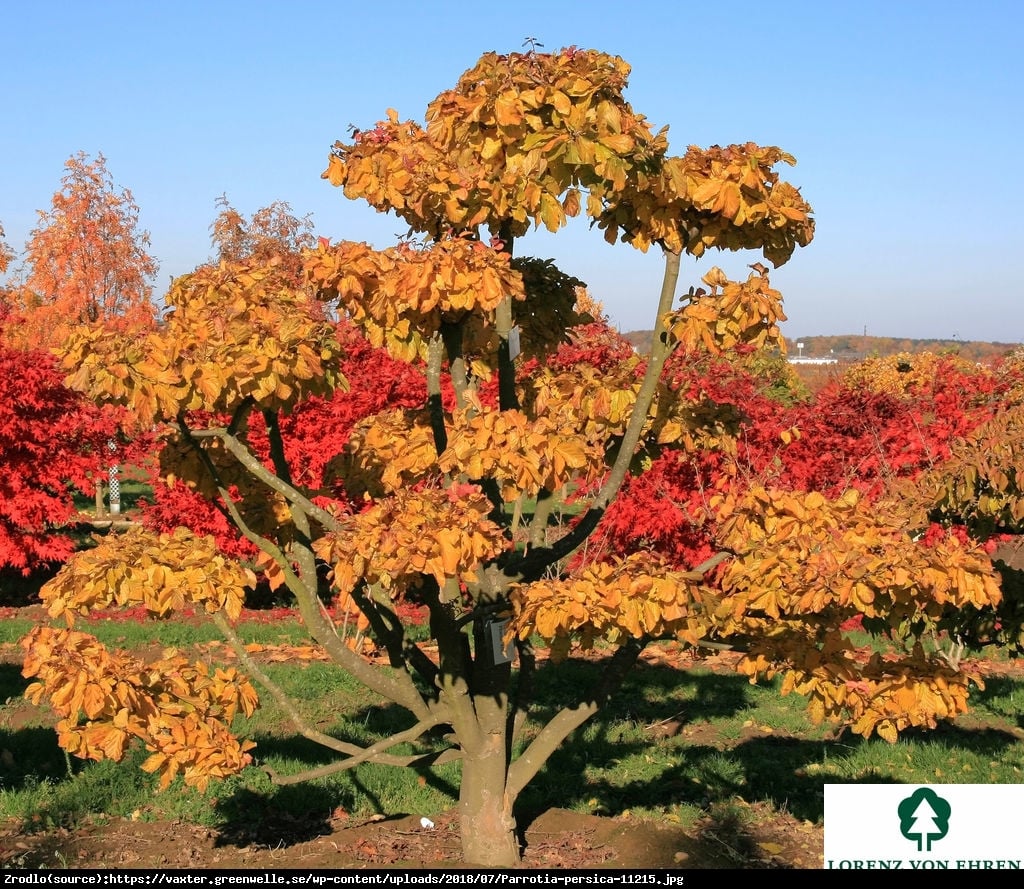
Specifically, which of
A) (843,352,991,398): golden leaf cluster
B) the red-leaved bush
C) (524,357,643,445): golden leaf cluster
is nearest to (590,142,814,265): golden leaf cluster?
(524,357,643,445): golden leaf cluster

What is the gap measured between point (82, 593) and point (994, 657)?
952 centimetres

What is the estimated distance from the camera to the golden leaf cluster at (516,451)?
3.77 meters

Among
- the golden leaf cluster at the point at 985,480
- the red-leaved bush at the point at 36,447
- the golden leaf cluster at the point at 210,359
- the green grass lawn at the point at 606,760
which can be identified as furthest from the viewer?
the red-leaved bush at the point at 36,447

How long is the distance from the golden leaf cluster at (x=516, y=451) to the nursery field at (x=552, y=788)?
1939 mm

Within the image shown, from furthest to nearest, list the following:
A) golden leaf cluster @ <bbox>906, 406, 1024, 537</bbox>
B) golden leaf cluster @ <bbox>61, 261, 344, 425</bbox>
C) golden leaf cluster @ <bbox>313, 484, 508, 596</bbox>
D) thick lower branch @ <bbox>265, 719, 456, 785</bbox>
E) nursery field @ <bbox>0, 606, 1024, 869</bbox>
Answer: golden leaf cluster @ <bbox>906, 406, 1024, 537</bbox> → nursery field @ <bbox>0, 606, 1024, 869</bbox> → thick lower branch @ <bbox>265, 719, 456, 785</bbox> → golden leaf cluster @ <bbox>61, 261, 344, 425</bbox> → golden leaf cluster @ <bbox>313, 484, 508, 596</bbox>

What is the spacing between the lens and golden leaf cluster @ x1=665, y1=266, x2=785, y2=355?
13.1 feet

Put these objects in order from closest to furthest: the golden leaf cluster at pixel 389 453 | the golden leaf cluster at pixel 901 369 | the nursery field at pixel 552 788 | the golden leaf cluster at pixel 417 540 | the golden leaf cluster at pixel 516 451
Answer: the golden leaf cluster at pixel 417 540, the golden leaf cluster at pixel 516 451, the golden leaf cluster at pixel 389 453, the nursery field at pixel 552 788, the golden leaf cluster at pixel 901 369

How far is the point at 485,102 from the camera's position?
383 cm

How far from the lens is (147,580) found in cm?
403

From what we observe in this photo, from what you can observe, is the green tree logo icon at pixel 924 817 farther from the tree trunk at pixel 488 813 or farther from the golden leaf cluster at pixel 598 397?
the golden leaf cluster at pixel 598 397

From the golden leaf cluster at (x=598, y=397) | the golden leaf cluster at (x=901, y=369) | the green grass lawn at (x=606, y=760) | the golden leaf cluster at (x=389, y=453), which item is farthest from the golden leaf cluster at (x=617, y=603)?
the golden leaf cluster at (x=901, y=369)

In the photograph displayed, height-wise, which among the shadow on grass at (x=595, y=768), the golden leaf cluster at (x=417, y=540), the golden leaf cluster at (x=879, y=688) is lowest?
the shadow on grass at (x=595, y=768)

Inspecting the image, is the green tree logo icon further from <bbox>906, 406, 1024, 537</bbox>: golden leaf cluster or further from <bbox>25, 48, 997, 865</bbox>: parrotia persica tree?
<bbox>906, 406, 1024, 537</bbox>: golden leaf cluster

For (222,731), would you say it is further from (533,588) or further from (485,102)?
(485,102)
